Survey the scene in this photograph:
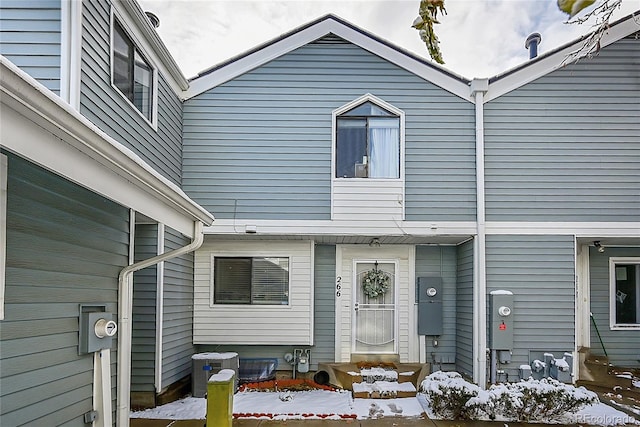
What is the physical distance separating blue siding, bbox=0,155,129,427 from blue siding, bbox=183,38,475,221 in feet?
11.1

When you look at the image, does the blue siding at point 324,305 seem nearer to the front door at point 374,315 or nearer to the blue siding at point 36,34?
the front door at point 374,315

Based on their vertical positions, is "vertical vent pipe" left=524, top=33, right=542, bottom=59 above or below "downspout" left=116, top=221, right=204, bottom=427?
above

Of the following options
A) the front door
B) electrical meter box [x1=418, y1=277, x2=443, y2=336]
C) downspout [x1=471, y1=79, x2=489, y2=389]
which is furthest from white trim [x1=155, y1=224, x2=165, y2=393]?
downspout [x1=471, y1=79, x2=489, y2=389]

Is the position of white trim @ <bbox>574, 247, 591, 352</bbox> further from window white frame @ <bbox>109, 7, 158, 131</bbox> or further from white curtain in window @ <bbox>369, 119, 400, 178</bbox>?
window white frame @ <bbox>109, 7, 158, 131</bbox>

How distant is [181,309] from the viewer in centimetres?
769

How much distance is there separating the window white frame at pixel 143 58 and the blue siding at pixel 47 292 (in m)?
1.64

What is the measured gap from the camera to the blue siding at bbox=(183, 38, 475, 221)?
7852 millimetres

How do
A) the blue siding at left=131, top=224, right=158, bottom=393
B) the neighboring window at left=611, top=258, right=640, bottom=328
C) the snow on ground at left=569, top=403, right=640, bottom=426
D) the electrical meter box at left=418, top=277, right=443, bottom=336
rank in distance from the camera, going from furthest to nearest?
the neighboring window at left=611, top=258, right=640, bottom=328, the electrical meter box at left=418, top=277, right=443, bottom=336, the blue siding at left=131, top=224, right=158, bottom=393, the snow on ground at left=569, top=403, right=640, bottom=426

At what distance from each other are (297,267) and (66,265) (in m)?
4.80

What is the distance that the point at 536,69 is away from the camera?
7871 millimetres

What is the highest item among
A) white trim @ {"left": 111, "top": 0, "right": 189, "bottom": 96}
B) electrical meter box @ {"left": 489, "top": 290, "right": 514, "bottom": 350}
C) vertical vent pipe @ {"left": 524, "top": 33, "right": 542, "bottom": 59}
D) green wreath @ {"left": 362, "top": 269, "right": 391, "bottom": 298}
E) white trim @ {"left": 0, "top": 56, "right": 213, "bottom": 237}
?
vertical vent pipe @ {"left": 524, "top": 33, "right": 542, "bottom": 59}

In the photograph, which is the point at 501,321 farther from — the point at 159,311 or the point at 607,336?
the point at 159,311

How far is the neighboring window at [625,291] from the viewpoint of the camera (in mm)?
9008

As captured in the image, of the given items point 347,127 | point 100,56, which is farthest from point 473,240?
point 100,56
